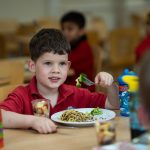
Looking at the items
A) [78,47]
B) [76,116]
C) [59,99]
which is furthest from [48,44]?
[78,47]

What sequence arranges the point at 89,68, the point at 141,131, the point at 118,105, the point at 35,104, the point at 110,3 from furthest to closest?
the point at 110,3 < the point at 89,68 < the point at 118,105 < the point at 35,104 < the point at 141,131

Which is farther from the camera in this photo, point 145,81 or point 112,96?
point 112,96

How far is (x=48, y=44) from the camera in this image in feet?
7.41

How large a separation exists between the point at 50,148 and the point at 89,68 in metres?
2.91

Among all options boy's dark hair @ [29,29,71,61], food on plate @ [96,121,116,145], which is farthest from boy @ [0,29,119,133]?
food on plate @ [96,121,116,145]

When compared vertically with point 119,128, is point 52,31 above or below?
above

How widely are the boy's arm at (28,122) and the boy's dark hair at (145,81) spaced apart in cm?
74

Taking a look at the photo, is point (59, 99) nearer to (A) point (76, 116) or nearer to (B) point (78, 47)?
(A) point (76, 116)

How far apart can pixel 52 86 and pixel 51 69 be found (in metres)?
0.09

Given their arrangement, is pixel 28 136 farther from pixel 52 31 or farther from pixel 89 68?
pixel 89 68

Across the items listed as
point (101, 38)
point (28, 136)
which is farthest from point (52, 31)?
Answer: point (101, 38)

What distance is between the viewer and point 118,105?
2.33m

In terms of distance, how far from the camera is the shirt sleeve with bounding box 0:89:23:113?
212cm

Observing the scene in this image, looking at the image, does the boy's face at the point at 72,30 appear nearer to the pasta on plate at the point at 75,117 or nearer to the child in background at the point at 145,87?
the pasta on plate at the point at 75,117
